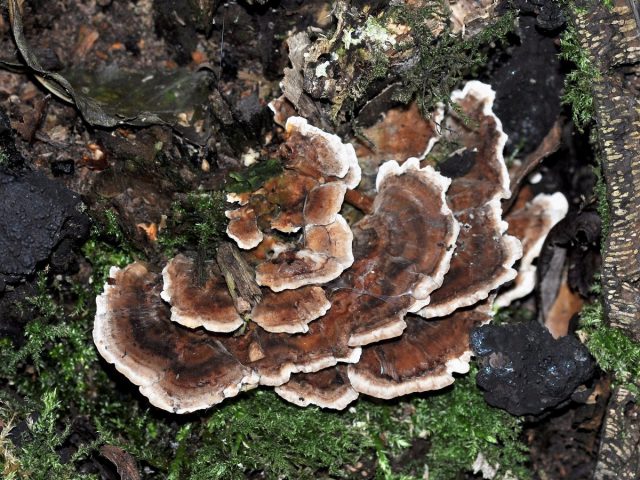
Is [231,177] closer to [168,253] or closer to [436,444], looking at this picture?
[168,253]

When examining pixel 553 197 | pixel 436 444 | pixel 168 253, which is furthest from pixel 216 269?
pixel 553 197

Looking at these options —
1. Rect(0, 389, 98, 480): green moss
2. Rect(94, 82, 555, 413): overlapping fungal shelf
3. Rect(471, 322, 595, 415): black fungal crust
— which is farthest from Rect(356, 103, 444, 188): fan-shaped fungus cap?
Rect(0, 389, 98, 480): green moss

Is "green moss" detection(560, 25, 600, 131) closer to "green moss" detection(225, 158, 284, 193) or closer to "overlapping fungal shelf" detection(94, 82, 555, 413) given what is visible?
"overlapping fungal shelf" detection(94, 82, 555, 413)

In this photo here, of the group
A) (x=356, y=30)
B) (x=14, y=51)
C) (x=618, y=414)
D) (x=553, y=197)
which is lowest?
(x=618, y=414)

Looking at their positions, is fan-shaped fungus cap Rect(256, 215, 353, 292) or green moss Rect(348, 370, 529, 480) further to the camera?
green moss Rect(348, 370, 529, 480)

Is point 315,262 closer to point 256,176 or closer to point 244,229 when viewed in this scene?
point 244,229

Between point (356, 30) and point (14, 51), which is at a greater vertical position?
point (356, 30)

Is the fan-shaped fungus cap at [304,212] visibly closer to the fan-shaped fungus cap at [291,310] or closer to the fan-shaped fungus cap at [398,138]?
the fan-shaped fungus cap at [291,310]

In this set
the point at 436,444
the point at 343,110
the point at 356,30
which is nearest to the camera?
the point at 356,30
